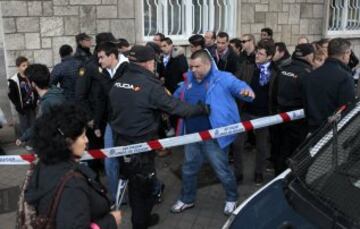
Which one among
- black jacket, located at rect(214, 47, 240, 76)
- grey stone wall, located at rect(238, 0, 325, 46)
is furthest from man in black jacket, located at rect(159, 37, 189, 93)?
grey stone wall, located at rect(238, 0, 325, 46)

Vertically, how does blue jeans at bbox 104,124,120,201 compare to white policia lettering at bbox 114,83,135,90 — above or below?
below

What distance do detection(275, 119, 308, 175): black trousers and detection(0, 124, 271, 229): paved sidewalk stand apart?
0.57m

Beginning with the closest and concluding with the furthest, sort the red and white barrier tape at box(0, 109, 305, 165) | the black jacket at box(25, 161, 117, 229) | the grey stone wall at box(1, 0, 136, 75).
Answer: the black jacket at box(25, 161, 117, 229)
the red and white barrier tape at box(0, 109, 305, 165)
the grey stone wall at box(1, 0, 136, 75)

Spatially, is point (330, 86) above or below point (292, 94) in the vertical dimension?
above

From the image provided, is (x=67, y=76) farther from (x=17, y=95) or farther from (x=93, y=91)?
(x=17, y=95)

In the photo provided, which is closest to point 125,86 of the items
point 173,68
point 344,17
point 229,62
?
point 229,62

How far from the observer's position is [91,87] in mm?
5215

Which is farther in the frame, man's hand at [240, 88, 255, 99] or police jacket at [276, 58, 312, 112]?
police jacket at [276, 58, 312, 112]

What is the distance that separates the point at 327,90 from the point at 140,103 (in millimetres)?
1802

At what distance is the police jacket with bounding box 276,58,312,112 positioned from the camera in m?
4.93

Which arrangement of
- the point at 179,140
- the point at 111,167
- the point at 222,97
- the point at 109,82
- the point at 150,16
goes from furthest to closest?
the point at 150,16 < the point at 109,82 < the point at 111,167 < the point at 179,140 < the point at 222,97

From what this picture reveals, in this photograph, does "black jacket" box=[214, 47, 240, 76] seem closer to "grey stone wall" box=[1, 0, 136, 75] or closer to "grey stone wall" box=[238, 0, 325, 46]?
"grey stone wall" box=[1, 0, 136, 75]

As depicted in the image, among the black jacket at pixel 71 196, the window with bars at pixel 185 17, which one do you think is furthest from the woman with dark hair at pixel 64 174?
the window with bars at pixel 185 17

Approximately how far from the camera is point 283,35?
35.7 ft
